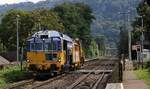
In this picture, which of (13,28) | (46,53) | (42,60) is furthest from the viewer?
(13,28)

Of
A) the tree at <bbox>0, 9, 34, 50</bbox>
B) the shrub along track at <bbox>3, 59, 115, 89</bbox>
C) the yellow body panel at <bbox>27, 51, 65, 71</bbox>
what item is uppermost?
the tree at <bbox>0, 9, 34, 50</bbox>

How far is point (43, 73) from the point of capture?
38.2 m

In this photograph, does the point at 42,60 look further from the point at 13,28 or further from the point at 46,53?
the point at 13,28

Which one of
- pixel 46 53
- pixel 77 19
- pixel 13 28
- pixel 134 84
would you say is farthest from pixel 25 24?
pixel 134 84

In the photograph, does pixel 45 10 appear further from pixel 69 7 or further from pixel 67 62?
pixel 67 62

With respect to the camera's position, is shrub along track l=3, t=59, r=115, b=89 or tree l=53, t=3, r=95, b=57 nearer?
shrub along track l=3, t=59, r=115, b=89

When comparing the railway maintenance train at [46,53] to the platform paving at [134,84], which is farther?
the railway maintenance train at [46,53]

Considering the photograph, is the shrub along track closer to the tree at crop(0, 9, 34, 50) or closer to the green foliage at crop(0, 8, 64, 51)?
the green foliage at crop(0, 8, 64, 51)

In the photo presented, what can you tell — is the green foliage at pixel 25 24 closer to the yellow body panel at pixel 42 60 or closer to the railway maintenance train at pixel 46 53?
the railway maintenance train at pixel 46 53

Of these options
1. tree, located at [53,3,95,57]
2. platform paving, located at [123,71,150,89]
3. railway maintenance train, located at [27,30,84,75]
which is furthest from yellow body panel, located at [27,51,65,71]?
tree, located at [53,3,95,57]

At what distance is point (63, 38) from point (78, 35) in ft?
334

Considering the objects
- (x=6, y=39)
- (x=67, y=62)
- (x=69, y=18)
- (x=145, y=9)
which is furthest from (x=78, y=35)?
(x=145, y=9)

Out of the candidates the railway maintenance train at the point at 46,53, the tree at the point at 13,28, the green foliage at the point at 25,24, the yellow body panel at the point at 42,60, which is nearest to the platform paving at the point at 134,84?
the yellow body panel at the point at 42,60

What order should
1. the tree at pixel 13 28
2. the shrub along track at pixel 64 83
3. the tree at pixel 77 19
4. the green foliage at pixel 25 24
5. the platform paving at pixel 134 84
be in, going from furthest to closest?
the tree at pixel 77 19 → the tree at pixel 13 28 → the green foliage at pixel 25 24 → the shrub along track at pixel 64 83 → the platform paving at pixel 134 84
